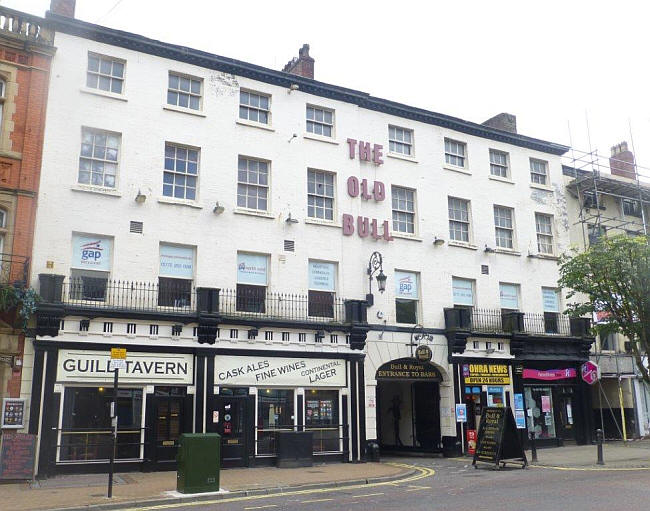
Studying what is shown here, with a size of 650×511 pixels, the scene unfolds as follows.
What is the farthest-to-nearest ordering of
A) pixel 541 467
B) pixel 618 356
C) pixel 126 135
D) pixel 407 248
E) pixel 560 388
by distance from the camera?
pixel 618 356 < pixel 560 388 < pixel 407 248 < pixel 126 135 < pixel 541 467

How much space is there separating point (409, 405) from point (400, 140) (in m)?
11.1

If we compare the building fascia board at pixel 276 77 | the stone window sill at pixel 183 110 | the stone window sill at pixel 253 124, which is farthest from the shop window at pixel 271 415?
the building fascia board at pixel 276 77

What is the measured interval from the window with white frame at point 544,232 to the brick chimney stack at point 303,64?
498 inches

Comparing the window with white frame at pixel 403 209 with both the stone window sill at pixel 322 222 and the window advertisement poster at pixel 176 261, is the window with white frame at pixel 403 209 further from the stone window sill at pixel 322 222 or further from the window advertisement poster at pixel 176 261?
the window advertisement poster at pixel 176 261

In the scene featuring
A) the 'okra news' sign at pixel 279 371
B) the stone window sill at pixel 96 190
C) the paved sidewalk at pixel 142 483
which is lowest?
the paved sidewalk at pixel 142 483

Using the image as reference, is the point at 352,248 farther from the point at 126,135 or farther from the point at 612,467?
the point at 612,467

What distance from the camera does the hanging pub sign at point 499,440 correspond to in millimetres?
18656

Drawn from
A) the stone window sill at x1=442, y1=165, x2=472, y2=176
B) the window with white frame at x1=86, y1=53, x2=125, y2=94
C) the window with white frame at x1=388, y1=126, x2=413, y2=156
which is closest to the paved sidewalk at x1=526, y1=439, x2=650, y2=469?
the stone window sill at x1=442, y1=165, x2=472, y2=176

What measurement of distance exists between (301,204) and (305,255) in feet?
6.36

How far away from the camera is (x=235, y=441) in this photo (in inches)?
784

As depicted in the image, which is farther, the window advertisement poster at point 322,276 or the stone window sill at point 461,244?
the stone window sill at point 461,244

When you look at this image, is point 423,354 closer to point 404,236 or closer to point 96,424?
point 404,236

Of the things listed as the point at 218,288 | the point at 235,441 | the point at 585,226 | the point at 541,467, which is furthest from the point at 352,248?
the point at 585,226

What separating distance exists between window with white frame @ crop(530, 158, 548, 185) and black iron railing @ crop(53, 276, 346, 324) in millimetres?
12957
